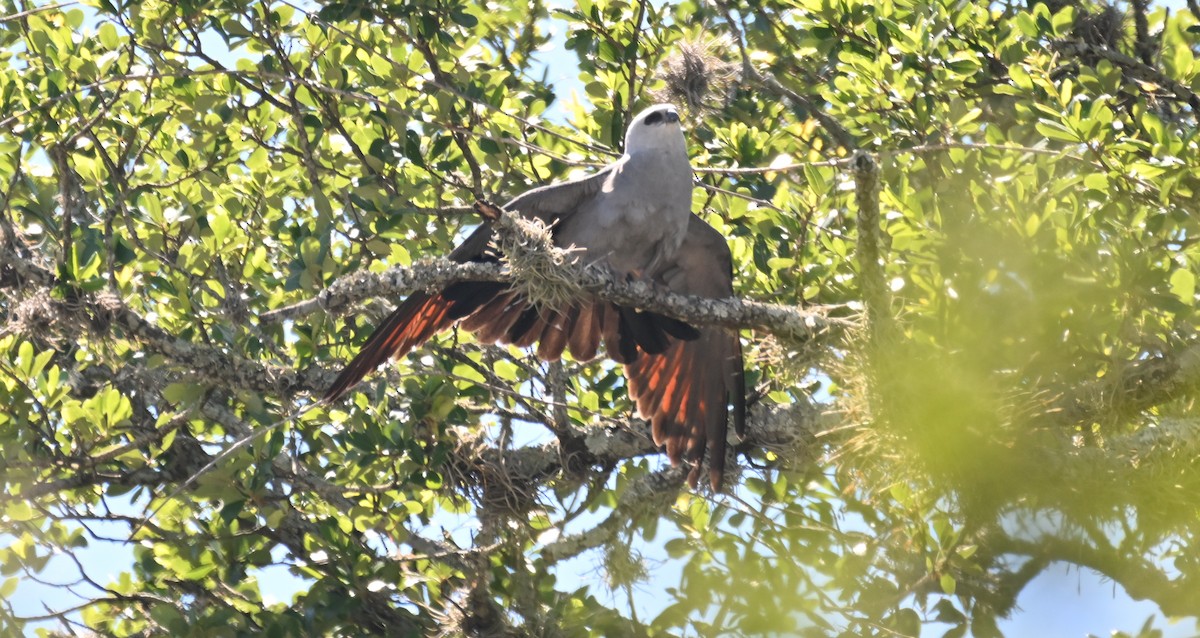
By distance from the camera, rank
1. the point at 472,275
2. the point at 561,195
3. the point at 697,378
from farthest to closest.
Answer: the point at 697,378
the point at 561,195
the point at 472,275

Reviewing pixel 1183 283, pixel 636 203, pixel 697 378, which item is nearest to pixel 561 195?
pixel 636 203

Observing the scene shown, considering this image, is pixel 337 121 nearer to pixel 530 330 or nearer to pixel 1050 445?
pixel 530 330

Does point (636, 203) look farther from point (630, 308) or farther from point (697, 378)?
point (697, 378)

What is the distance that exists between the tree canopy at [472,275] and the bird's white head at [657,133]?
199 mm

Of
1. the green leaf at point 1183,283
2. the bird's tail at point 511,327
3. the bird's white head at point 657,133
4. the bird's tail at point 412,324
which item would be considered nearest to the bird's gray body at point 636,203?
the bird's white head at point 657,133

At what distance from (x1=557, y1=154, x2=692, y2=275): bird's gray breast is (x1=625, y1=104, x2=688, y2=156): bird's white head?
6cm

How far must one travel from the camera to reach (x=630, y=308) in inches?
178

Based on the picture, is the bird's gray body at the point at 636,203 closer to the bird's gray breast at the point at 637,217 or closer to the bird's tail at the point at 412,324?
the bird's gray breast at the point at 637,217

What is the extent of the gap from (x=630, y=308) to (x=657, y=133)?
666 millimetres

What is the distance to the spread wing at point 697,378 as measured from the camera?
4.38 m

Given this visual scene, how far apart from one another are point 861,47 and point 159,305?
2.88m

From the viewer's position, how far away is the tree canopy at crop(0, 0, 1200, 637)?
339 centimetres

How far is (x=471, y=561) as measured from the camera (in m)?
4.15

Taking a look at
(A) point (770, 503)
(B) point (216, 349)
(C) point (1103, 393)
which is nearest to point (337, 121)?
(B) point (216, 349)
